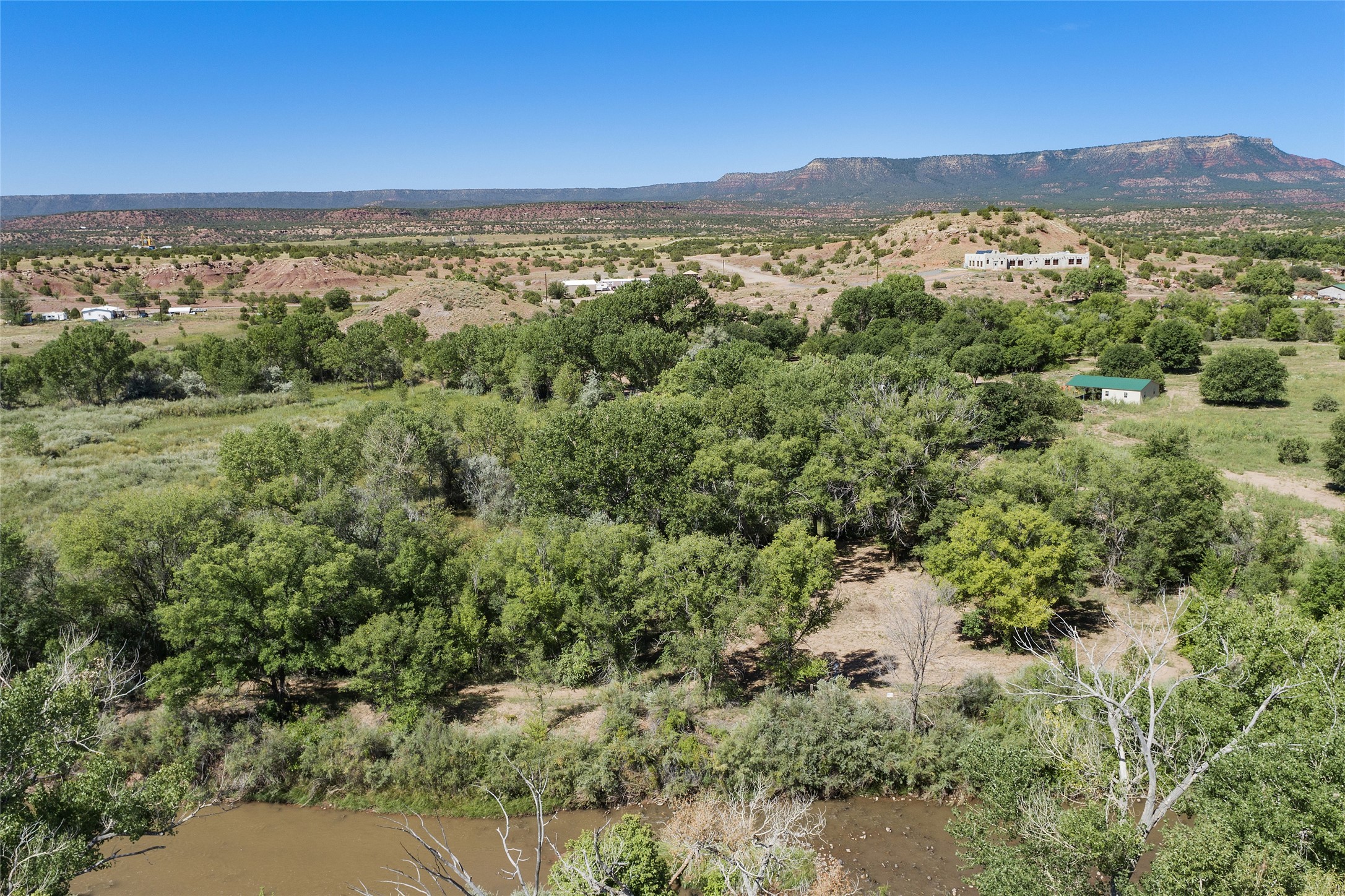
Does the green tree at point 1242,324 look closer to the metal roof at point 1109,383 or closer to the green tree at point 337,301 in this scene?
the metal roof at point 1109,383

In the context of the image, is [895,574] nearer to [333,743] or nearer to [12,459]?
[333,743]

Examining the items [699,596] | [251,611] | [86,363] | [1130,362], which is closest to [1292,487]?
[1130,362]

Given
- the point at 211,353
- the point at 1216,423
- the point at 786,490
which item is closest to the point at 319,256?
the point at 211,353

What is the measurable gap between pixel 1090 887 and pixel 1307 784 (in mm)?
4137

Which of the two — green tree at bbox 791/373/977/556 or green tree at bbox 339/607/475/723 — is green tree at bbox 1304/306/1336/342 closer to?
green tree at bbox 791/373/977/556

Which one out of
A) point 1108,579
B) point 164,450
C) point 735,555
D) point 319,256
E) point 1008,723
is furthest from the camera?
point 319,256

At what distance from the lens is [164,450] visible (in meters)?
42.1

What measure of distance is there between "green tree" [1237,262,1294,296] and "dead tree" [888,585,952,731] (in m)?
82.4

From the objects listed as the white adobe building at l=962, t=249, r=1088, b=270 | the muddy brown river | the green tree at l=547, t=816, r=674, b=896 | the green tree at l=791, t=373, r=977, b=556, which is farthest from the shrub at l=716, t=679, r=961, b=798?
the white adobe building at l=962, t=249, r=1088, b=270

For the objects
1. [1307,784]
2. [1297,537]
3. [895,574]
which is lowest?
[895,574]

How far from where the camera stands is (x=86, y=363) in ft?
172

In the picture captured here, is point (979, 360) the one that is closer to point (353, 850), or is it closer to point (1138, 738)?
point (1138, 738)

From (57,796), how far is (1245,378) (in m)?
63.4

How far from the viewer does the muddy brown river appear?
17219 mm
